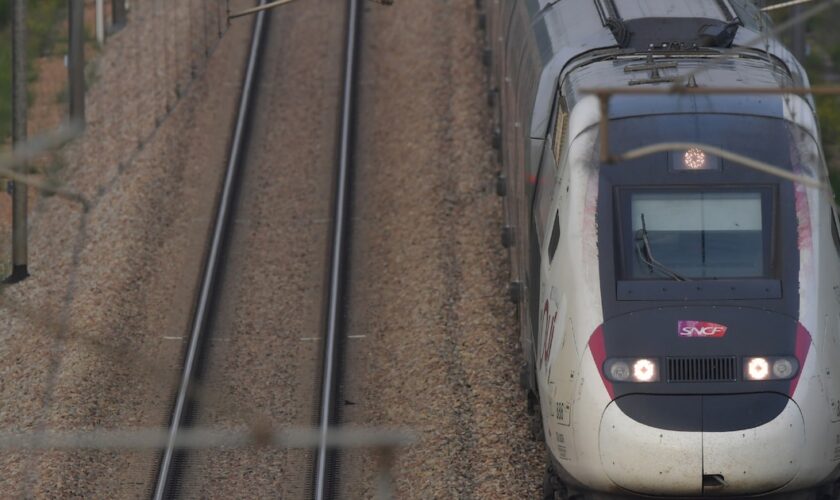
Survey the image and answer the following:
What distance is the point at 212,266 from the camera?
18.8 metres

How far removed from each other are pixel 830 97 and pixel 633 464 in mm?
14727

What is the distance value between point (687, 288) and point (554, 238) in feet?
4.37

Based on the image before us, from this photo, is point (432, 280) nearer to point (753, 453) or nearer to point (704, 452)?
point (704, 452)

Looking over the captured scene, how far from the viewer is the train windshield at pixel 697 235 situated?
10984 mm

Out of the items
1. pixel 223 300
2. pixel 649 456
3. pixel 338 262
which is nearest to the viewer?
pixel 649 456

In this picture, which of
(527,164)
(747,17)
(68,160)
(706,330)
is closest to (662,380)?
(706,330)

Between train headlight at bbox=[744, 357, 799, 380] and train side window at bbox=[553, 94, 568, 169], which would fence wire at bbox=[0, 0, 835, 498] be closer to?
train side window at bbox=[553, 94, 568, 169]

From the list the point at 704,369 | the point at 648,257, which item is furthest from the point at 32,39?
the point at 704,369

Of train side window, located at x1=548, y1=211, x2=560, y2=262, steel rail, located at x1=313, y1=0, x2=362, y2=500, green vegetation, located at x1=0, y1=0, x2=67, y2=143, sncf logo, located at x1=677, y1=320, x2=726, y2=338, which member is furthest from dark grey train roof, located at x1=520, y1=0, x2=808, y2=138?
green vegetation, located at x1=0, y1=0, x2=67, y2=143

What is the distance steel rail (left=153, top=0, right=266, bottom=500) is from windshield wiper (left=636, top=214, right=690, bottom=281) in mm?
5435

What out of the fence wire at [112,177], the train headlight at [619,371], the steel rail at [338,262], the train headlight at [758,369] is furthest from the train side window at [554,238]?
the steel rail at [338,262]

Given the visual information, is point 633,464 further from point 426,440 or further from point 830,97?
point 830,97

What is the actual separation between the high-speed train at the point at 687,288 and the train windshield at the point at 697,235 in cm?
1

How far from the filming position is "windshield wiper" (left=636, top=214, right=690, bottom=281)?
35.9ft
